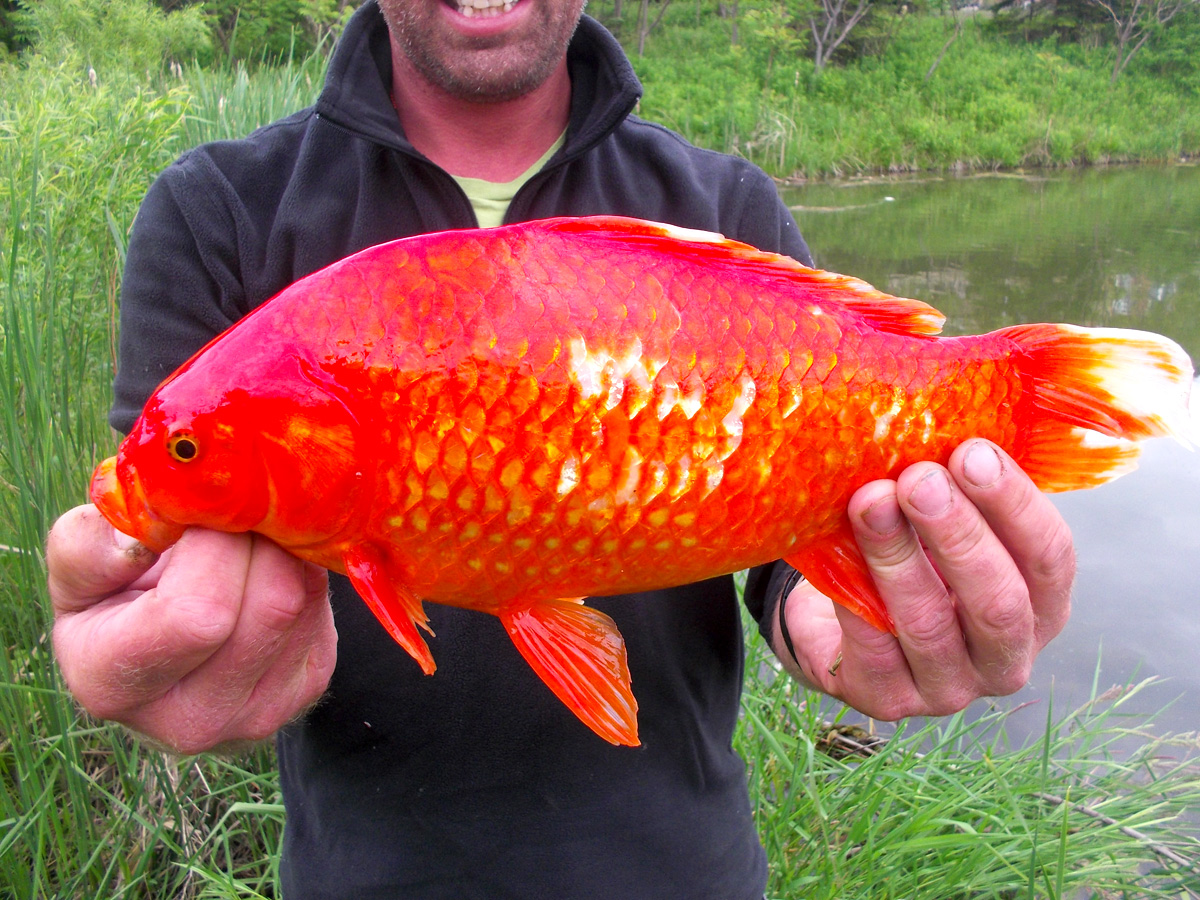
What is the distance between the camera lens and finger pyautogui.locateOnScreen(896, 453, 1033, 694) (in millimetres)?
1058

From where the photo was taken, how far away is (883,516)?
1062 mm

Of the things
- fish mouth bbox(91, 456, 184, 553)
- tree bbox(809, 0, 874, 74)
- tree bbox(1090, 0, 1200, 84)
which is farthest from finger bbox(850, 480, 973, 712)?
tree bbox(1090, 0, 1200, 84)

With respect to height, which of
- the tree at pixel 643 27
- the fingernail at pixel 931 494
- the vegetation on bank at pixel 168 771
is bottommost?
the tree at pixel 643 27

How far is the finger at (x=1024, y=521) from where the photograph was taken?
1.06 m

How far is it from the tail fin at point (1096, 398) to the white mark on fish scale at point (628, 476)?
1.65ft

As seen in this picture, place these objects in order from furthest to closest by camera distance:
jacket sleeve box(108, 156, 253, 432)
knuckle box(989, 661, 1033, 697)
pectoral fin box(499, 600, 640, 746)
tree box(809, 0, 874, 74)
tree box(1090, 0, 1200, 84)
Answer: tree box(1090, 0, 1200, 84)
tree box(809, 0, 874, 74)
jacket sleeve box(108, 156, 253, 432)
knuckle box(989, 661, 1033, 697)
pectoral fin box(499, 600, 640, 746)

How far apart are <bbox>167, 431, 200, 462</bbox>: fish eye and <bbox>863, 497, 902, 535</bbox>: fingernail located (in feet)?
2.53

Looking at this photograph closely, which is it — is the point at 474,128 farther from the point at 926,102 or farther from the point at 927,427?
the point at 926,102

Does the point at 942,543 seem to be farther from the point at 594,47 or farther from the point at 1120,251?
the point at 1120,251

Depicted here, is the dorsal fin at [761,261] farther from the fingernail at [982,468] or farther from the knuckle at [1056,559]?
the knuckle at [1056,559]

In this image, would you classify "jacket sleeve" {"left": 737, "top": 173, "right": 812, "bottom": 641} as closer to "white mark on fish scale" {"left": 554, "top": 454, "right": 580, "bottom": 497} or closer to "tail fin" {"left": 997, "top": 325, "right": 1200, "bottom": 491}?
"tail fin" {"left": 997, "top": 325, "right": 1200, "bottom": 491}

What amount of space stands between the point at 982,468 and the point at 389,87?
1.32 m

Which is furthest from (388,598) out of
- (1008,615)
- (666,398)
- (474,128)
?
(474,128)

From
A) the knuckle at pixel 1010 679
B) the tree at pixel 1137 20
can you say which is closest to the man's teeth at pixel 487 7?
the knuckle at pixel 1010 679
